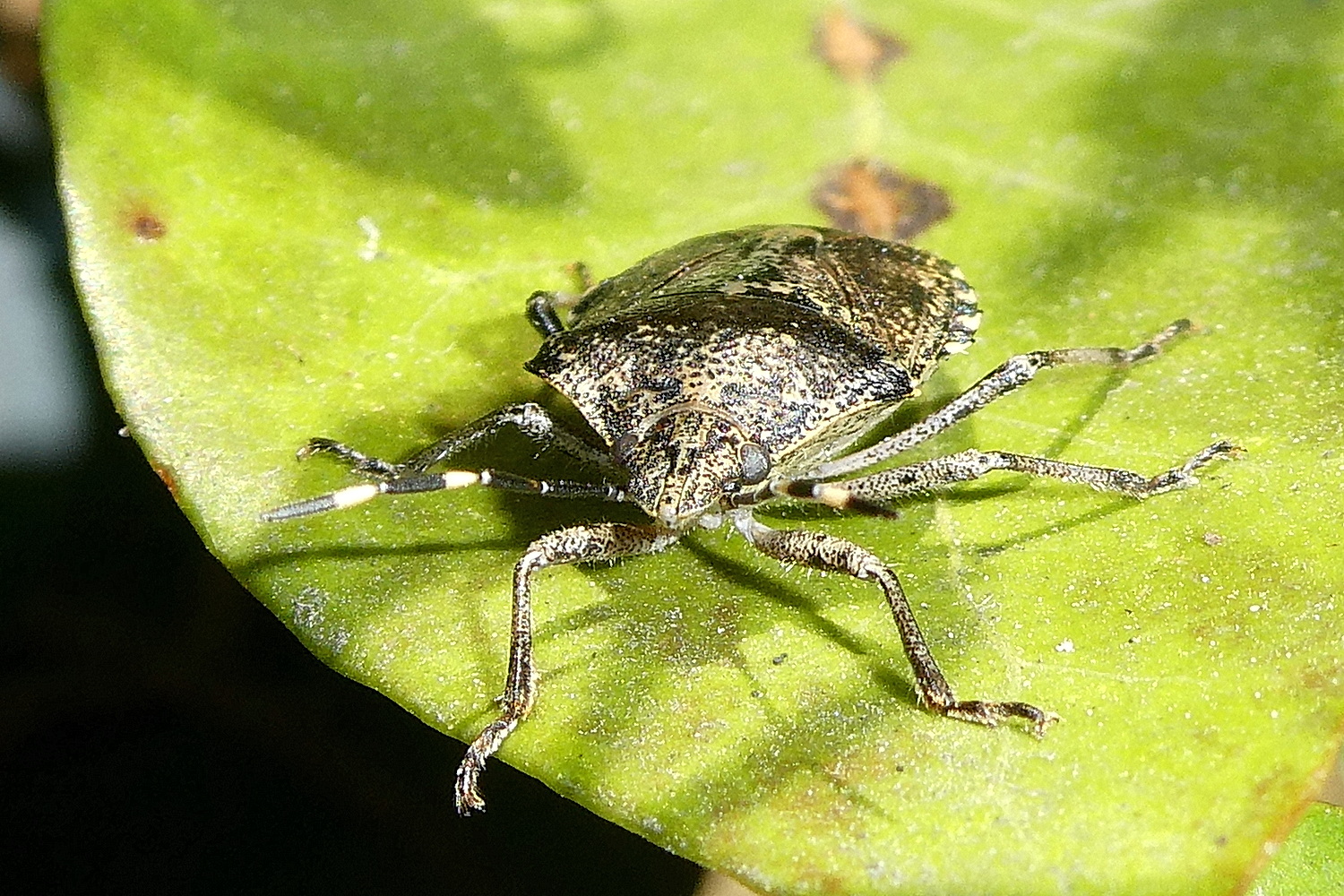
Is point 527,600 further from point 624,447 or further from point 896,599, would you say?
point 896,599

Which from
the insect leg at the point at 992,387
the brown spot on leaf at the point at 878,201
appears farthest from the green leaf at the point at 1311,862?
the brown spot on leaf at the point at 878,201

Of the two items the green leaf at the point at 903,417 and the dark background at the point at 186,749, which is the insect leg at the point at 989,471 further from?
the dark background at the point at 186,749

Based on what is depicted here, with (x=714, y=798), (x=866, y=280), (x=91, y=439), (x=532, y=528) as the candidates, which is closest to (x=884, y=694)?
(x=714, y=798)

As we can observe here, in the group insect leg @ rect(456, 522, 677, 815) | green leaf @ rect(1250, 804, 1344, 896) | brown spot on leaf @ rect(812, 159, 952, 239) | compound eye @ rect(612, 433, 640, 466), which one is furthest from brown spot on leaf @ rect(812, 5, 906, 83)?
green leaf @ rect(1250, 804, 1344, 896)

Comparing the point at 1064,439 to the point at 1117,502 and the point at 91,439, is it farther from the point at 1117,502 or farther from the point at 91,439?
the point at 91,439

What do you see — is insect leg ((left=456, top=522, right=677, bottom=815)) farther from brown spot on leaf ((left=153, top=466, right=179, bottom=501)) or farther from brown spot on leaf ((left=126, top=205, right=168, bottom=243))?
brown spot on leaf ((left=126, top=205, right=168, bottom=243))

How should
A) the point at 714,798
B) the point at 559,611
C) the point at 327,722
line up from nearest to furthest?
the point at 714,798, the point at 559,611, the point at 327,722
